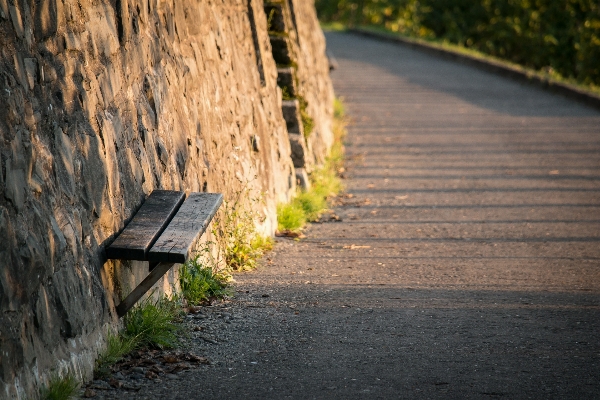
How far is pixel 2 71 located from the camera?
3.51 m

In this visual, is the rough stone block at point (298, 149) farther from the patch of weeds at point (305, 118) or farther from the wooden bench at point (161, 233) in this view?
the wooden bench at point (161, 233)

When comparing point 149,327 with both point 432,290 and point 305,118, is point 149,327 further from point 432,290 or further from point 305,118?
point 305,118

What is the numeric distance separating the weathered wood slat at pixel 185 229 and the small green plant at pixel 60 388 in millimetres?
739

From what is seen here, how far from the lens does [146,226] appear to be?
456cm

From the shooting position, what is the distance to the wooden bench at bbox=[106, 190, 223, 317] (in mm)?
4238

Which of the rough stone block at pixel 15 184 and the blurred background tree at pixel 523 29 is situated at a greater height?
the rough stone block at pixel 15 184

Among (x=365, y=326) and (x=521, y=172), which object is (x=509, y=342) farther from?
(x=521, y=172)

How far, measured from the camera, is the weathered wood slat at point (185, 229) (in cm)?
423

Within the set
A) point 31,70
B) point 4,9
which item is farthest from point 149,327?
point 4,9

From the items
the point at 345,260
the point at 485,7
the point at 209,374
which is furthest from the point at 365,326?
the point at 485,7

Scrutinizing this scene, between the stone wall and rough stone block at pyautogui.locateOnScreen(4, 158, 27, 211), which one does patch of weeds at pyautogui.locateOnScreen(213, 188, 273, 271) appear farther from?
rough stone block at pyautogui.locateOnScreen(4, 158, 27, 211)

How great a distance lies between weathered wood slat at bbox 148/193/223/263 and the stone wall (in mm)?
258

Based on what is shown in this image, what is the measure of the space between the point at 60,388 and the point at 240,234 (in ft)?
9.84

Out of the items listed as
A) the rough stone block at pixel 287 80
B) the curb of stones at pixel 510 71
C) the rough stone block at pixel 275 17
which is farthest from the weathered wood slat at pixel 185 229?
the curb of stones at pixel 510 71
